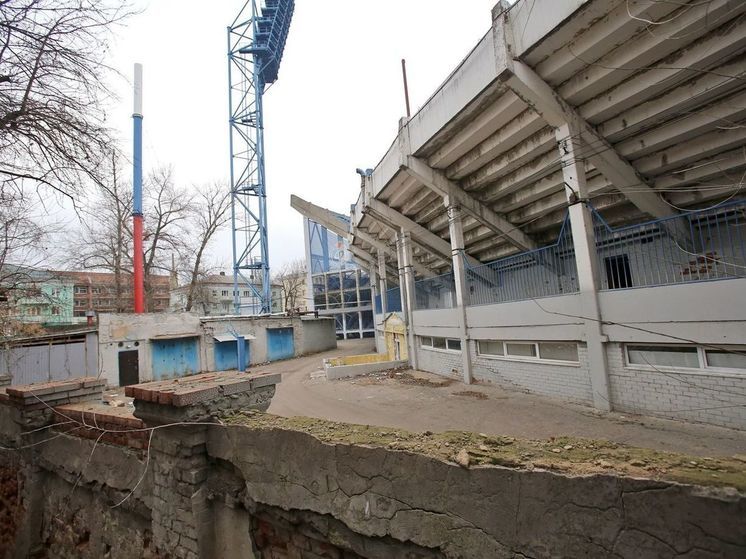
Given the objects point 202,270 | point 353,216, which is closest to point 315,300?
point 202,270

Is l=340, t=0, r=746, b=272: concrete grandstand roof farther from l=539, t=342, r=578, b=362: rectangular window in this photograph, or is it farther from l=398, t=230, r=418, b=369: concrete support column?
l=539, t=342, r=578, b=362: rectangular window

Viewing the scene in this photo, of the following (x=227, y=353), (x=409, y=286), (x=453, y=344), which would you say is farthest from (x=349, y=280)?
(x=453, y=344)

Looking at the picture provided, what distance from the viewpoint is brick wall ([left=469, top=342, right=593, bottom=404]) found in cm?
745

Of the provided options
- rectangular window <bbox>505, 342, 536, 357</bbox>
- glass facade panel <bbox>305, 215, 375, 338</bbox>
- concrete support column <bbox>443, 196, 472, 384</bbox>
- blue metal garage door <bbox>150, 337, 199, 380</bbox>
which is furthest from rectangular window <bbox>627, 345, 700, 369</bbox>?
glass facade panel <bbox>305, 215, 375, 338</bbox>

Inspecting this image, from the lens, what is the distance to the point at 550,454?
194cm

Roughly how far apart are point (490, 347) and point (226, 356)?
52.5 ft

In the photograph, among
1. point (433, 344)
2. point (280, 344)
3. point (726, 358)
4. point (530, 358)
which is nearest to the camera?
A: point (726, 358)

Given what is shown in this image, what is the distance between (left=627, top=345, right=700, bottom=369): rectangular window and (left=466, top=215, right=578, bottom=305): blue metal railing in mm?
2589

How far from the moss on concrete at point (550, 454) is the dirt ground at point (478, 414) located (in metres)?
0.89

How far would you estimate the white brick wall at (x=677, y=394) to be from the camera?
534 centimetres

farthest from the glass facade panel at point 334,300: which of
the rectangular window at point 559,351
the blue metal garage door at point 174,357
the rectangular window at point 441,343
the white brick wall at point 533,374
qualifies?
the rectangular window at point 559,351

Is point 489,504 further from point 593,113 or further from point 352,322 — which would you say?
point 352,322

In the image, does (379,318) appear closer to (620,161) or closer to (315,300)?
(620,161)

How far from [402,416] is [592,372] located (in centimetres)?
397
